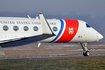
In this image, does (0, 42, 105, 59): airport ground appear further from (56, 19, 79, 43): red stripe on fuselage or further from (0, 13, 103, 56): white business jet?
(56, 19, 79, 43): red stripe on fuselage

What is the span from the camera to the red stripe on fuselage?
2489 cm

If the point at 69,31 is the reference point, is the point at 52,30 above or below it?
above

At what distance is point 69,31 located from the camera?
25094 millimetres

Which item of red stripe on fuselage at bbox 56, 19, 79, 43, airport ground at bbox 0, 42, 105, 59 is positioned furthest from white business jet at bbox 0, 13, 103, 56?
airport ground at bbox 0, 42, 105, 59

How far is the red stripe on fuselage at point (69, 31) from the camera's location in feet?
81.7

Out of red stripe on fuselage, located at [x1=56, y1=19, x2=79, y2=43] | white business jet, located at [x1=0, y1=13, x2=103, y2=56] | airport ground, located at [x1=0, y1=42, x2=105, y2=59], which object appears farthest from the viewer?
airport ground, located at [x1=0, y1=42, x2=105, y2=59]

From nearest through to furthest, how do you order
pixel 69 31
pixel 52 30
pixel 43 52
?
pixel 52 30, pixel 69 31, pixel 43 52

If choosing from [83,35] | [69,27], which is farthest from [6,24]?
[83,35]

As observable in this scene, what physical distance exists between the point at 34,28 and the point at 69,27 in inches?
179

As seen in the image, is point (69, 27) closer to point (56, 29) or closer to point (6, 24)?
point (56, 29)

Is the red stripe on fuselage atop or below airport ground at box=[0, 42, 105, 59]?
atop

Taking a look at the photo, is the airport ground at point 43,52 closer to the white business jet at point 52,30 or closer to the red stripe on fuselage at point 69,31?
the white business jet at point 52,30

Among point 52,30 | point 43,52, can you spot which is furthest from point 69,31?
point 43,52

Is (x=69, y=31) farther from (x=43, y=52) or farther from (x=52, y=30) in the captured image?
(x=43, y=52)
